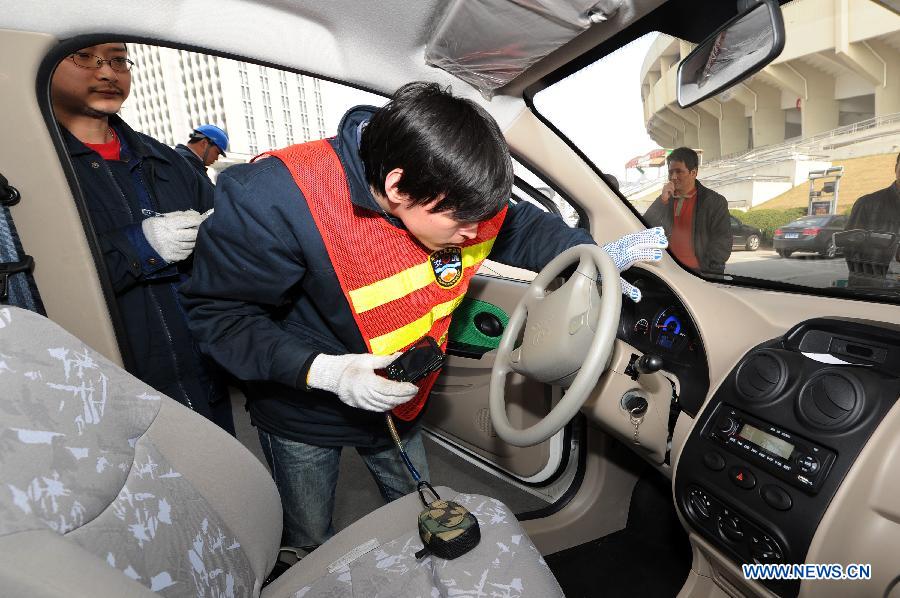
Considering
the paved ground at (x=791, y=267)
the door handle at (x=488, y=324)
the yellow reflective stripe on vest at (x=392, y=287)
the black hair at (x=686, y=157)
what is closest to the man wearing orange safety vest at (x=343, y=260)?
the yellow reflective stripe on vest at (x=392, y=287)

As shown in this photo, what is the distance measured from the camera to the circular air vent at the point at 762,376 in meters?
1.12

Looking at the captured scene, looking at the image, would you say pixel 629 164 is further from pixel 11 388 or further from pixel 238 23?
pixel 11 388

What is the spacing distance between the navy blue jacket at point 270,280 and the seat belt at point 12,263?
11.4 inches

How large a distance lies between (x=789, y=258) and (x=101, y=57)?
1814 millimetres

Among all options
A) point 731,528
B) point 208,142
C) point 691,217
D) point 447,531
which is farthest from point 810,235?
point 208,142

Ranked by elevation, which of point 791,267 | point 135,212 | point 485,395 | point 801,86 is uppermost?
point 801,86

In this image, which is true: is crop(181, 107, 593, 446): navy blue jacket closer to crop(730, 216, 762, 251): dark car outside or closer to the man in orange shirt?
the man in orange shirt

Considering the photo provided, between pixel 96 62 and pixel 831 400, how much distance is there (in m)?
1.76

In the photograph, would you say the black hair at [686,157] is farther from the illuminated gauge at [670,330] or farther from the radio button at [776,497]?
the radio button at [776,497]

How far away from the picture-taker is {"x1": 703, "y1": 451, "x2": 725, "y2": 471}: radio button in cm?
115

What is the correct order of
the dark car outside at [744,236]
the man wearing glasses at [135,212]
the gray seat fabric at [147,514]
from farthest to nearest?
the dark car outside at [744,236] → the man wearing glasses at [135,212] → the gray seat fabric at [147,514]

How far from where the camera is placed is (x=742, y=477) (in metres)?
1.10

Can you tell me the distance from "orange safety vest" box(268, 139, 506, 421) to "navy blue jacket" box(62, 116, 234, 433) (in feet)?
1.67

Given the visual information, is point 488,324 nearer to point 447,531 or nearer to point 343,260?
point 343,260
